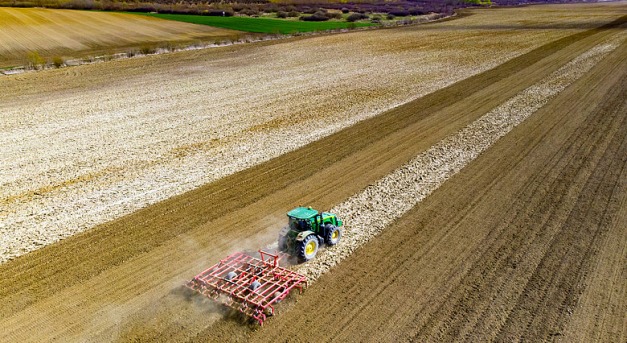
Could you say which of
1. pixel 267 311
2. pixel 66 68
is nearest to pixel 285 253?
pixel 267 311

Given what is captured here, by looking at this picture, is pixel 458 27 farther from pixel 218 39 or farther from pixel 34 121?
pixel 34 121

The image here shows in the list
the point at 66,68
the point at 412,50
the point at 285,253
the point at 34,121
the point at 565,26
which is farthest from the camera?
the point at 565,26

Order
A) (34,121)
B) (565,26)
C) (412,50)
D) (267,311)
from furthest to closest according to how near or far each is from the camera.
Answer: (565,26)
(412,50)
(34,121)
(267,311)

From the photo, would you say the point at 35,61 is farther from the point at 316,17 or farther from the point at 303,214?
the point at 316,17

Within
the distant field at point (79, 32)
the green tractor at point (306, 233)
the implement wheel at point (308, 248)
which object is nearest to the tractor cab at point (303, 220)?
the green tractor at point (306, 233)

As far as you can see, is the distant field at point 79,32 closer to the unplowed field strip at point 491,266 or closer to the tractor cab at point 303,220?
the tractor cab at point 303,220

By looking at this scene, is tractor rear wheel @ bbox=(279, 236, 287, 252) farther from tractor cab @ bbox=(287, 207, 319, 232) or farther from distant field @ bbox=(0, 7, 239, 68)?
distant field @ bbox=(0, 7, 239, 68)

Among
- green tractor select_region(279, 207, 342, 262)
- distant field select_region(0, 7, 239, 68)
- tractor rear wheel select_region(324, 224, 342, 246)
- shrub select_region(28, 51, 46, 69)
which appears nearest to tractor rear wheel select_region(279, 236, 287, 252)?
green tractor select_region(279, 207, 342, 262)
